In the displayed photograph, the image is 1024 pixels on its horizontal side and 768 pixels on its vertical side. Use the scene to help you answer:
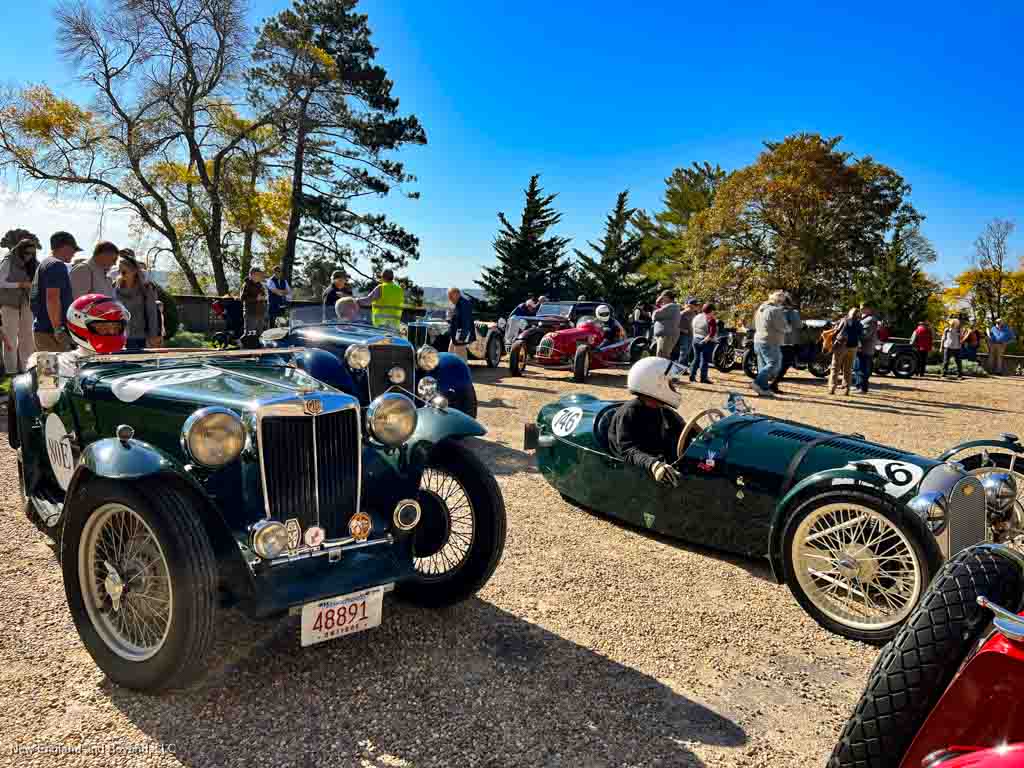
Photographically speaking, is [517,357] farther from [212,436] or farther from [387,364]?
[212,436]

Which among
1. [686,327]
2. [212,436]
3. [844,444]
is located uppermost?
[686,327]

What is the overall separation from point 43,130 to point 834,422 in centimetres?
2663

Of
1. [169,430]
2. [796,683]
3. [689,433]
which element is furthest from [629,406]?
[169,430]

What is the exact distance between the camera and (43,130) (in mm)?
23156

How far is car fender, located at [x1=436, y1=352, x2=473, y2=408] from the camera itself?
6.97 metres

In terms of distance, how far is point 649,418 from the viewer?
14.9ft

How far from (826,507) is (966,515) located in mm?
682

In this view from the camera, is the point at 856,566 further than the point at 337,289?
No

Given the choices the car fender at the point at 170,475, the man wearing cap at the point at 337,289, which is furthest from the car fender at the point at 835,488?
the man wearing cap at the point at 337,289

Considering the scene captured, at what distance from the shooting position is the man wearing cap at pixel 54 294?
19.6 ft

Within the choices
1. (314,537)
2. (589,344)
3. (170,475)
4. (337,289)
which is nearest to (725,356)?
(589,344)

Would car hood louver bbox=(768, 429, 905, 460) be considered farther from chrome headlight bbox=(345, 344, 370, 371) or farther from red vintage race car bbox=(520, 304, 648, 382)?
red vintage race car bbox=(520, 304, 648, 382)

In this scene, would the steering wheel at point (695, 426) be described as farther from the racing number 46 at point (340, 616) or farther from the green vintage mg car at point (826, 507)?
the racing number 46 at point (340, 616)

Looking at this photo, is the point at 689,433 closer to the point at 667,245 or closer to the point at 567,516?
the point at 567,516
